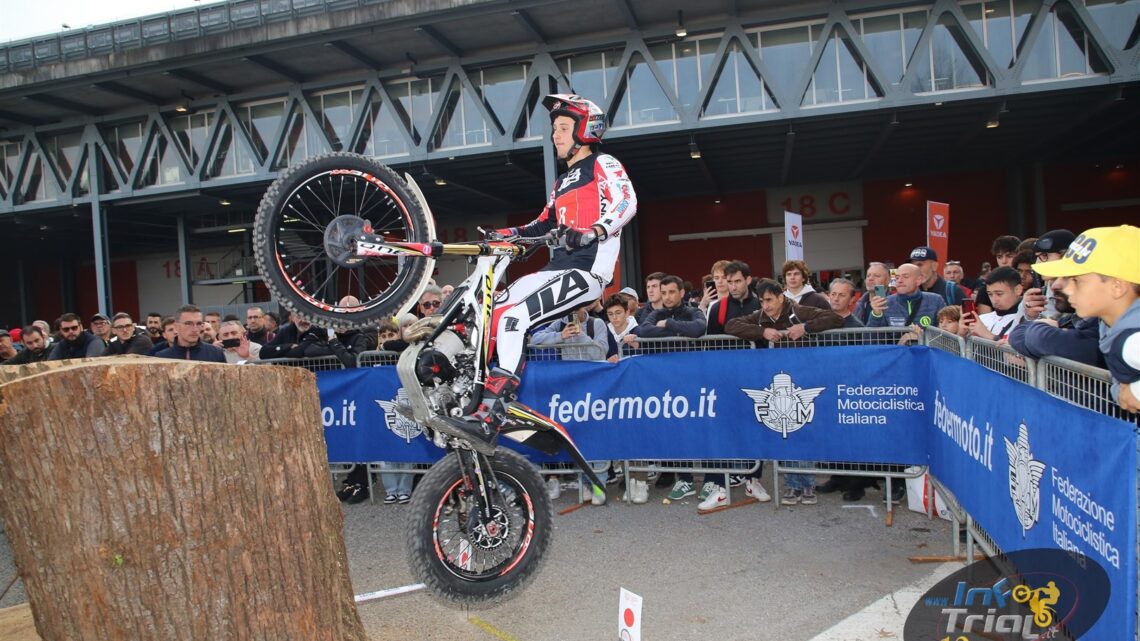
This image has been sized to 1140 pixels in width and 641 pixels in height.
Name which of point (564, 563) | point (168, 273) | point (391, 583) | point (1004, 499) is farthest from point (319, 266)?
point (168, 273)

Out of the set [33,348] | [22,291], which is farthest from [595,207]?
[22,291]

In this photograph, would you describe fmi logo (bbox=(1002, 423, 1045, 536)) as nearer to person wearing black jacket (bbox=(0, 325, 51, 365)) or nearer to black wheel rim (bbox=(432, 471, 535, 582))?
black wheel rim (bbox=(432, 471, 535, 582))

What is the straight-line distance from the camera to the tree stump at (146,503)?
2.70 metres

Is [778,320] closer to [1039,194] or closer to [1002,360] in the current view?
[1002,360]

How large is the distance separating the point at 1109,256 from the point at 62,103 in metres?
30.5

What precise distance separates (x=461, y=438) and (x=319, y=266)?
136 centimetres

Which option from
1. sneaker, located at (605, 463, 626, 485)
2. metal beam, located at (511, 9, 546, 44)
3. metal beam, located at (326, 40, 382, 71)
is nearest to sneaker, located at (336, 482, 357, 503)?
sneaker, located at (605, 463, 626, 485)

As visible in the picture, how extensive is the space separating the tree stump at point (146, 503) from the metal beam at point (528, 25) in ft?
61.2

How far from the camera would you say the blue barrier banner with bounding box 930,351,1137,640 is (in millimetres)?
2684

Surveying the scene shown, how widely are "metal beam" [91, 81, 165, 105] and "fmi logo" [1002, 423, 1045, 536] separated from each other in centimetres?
2701

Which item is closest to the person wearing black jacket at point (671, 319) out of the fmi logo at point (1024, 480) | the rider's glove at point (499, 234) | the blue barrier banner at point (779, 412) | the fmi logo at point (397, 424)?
the blue barrier banner at point (779, 412)

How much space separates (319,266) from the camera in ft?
13.7

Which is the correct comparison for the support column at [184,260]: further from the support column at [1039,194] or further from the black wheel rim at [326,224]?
the support column at [1039,194]

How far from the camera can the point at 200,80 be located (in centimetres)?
2322
